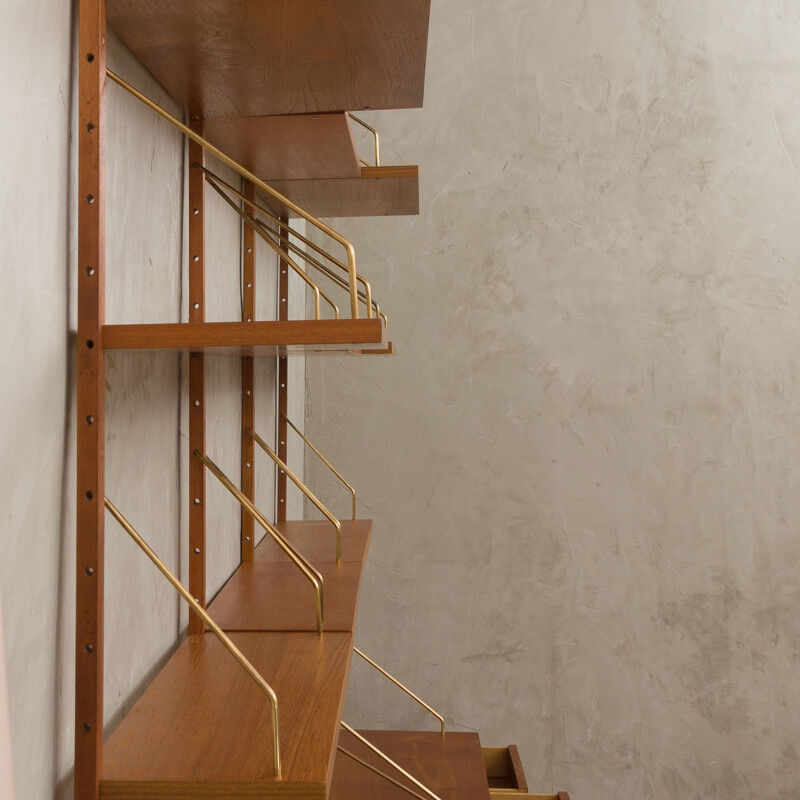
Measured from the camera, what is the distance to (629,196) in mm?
2119

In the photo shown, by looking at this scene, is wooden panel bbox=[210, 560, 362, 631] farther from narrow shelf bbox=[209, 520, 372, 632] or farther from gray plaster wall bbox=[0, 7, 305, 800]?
gray plaster wall bbox=[0, 7, 305, 800]

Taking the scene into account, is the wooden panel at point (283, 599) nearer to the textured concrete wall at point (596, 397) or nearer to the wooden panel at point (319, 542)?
the wooden panel at point (319, 542)

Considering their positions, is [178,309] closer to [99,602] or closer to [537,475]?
[99,602]

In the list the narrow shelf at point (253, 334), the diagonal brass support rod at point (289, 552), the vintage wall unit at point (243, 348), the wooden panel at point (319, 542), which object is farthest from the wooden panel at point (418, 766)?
the narrow shelf at point (253, 334)

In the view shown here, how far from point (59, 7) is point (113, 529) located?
0.45 metres

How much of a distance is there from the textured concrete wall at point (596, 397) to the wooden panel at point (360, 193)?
59 cm

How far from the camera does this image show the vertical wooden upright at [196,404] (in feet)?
3.24

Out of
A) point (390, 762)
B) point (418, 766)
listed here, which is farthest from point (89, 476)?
point (418, 766)

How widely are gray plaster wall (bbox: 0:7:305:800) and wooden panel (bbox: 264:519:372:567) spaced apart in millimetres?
351

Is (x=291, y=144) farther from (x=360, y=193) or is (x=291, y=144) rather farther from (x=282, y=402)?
(x=282, y=402)

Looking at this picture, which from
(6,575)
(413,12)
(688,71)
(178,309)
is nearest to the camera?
(6,575)

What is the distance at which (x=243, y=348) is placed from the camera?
78 centimetres

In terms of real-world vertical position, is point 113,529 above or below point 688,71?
below

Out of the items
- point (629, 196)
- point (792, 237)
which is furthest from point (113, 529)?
point (792, 237)
